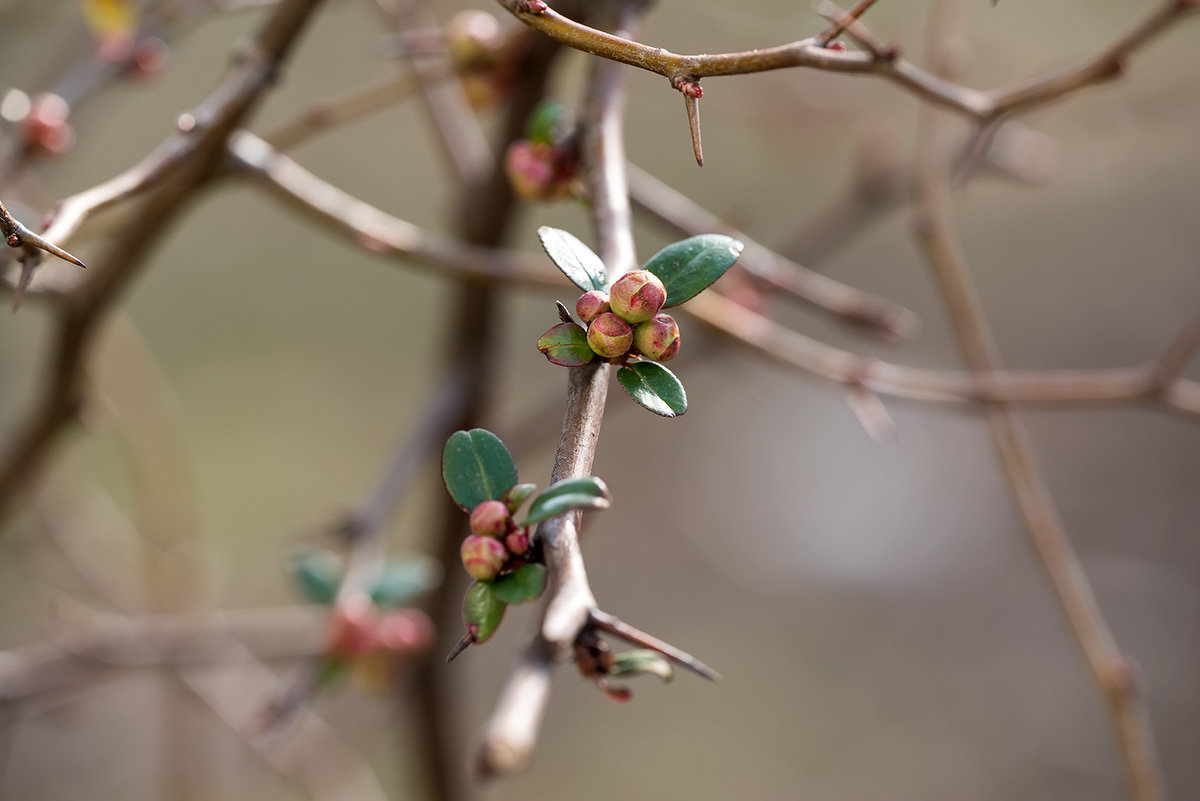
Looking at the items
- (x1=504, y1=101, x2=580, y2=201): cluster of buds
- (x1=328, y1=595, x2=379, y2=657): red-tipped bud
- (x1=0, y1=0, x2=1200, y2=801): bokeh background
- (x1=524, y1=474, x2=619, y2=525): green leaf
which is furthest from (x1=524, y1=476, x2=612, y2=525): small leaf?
(x1=0, y1=0, x2=1200, y2=801): bokeh background

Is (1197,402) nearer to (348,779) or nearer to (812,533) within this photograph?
(348,779)

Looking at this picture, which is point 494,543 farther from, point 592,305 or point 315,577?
point 315,577

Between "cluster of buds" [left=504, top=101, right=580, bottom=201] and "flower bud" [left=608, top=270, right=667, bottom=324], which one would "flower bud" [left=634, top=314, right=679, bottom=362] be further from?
"cluster of buds" [left=504, top=101, right=580, bottom=201]

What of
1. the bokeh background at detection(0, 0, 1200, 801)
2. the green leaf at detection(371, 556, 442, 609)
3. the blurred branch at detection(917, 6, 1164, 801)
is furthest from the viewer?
the bokeh background at detection(0, 0, 1200, 801)

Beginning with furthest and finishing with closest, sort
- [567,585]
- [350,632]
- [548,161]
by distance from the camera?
[350,632], [548,161], [567,585]

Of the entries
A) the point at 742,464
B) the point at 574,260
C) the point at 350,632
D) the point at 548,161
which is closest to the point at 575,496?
the point at 574,260
